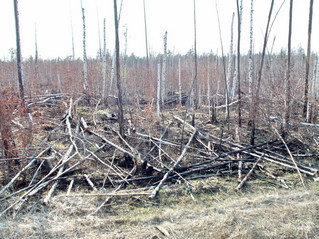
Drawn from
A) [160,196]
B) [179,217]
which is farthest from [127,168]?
[179,217]

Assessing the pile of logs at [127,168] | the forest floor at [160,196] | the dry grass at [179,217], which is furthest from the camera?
the pile of logs at [127,168]

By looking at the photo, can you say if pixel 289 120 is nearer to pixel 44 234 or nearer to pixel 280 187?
pixel 280 187

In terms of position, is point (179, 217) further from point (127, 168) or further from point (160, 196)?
point (127, 168)

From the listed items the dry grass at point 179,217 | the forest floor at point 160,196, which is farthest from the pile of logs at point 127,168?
the dry grass at point 179,217

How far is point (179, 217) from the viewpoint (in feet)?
14.4

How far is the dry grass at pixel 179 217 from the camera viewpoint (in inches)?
153

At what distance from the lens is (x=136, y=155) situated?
6.21 metres

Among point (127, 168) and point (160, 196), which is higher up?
point (127, 168)

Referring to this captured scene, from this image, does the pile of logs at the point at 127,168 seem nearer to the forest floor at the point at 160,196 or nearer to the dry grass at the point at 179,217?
the forest floor at the point at 160,196

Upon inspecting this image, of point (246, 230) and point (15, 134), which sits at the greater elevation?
point (15, 134)

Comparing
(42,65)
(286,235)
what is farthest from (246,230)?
(42,65)

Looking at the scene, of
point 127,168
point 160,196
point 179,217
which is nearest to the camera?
point 179,217

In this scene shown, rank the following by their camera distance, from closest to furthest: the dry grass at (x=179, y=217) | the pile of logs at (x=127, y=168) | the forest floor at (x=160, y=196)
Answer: the dry grass at (x=179, y=217) < the forest floor at (x=160, y=196) < the pile of logs at (x=127, y=168)

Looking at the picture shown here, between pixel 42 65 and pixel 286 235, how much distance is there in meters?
45.7
